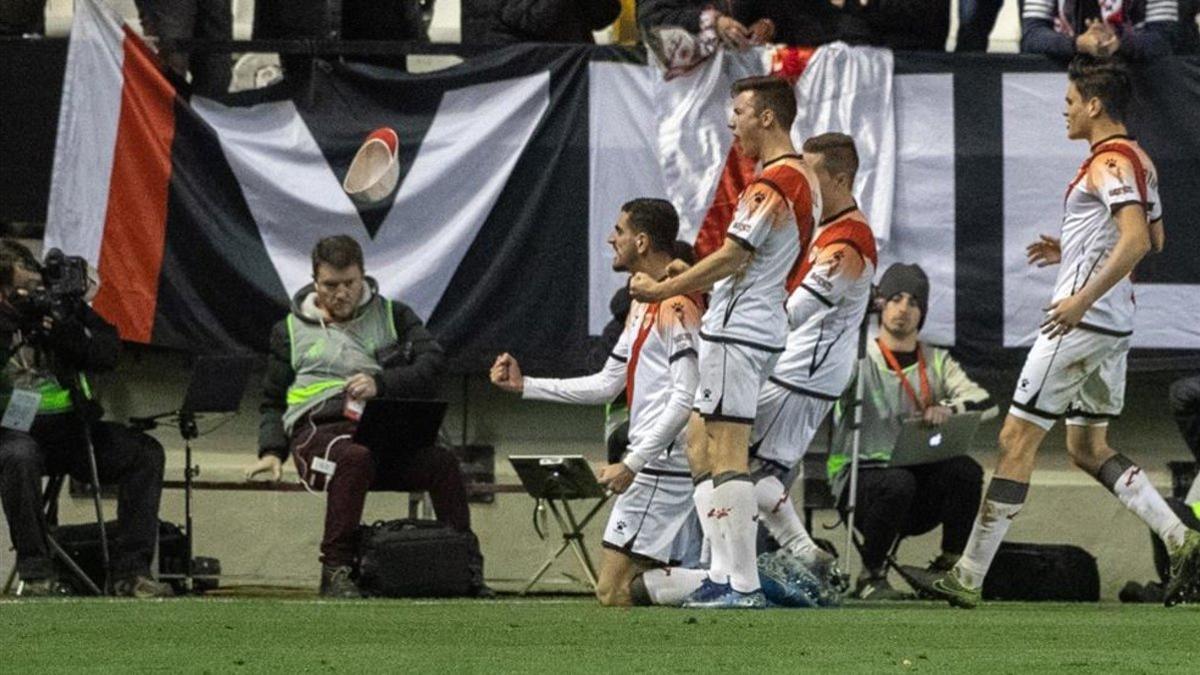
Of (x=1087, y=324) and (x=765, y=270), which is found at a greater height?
(x=765, y=270)

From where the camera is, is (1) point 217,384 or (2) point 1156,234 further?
(1) point 217,384

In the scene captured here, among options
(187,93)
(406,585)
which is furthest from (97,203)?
(406,585)

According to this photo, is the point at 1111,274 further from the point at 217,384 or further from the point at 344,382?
the point at 217,384

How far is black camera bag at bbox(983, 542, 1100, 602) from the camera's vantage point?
45.3 ft

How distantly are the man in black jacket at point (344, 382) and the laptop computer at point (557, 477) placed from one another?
17.4 inches

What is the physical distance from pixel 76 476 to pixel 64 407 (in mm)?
390

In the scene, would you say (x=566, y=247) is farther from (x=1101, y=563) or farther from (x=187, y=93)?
(x=1101, y=563)

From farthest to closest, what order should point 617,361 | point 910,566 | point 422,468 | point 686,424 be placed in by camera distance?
point 910,566
point 422,468
point 617,361
point 686,424

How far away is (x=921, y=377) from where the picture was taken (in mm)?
13922

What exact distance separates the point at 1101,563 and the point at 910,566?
1.37 meters

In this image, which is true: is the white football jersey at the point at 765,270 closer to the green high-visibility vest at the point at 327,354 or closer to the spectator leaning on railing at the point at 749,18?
A: the green high-visibility vest at the point at 327,354

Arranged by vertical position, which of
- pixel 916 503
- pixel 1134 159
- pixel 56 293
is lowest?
pixel 916 503

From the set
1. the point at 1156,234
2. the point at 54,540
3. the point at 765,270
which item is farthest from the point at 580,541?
the point at 1156,234

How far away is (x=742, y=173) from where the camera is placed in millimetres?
14414
